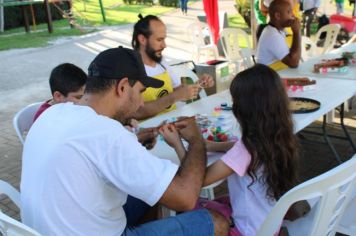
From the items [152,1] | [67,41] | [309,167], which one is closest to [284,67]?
[309,167]

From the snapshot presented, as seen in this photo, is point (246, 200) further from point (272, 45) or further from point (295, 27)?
point (295, 27)

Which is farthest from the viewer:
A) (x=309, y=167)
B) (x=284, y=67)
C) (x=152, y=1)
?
(x=152, y=1)

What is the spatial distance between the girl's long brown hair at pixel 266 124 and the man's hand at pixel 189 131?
20 centimetres

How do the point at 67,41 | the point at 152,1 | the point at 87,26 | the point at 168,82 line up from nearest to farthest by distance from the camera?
the point at 168,82, the point at 67,41, the point at 87,26, the point at 152,1

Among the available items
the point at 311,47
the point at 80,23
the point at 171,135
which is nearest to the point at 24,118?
the point at 171,135

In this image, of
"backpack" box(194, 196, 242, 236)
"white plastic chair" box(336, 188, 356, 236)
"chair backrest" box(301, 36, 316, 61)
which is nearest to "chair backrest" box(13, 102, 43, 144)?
"backpack" box(194, 196, 242, 236)

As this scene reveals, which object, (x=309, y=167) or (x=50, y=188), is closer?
(x=50, y=188)

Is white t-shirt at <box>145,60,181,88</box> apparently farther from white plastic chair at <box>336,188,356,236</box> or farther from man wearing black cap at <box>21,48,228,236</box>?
white plastic chair at <box>336,188,356,236</box>

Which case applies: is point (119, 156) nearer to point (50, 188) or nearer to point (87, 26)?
point (50, 188)

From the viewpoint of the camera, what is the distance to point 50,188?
129cm

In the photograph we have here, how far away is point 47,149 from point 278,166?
3.10ft

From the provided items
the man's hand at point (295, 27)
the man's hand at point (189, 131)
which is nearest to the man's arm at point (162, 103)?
the man's hand at point (189, 131)

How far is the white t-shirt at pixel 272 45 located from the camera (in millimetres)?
3572

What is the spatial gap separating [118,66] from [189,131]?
0.46 m
